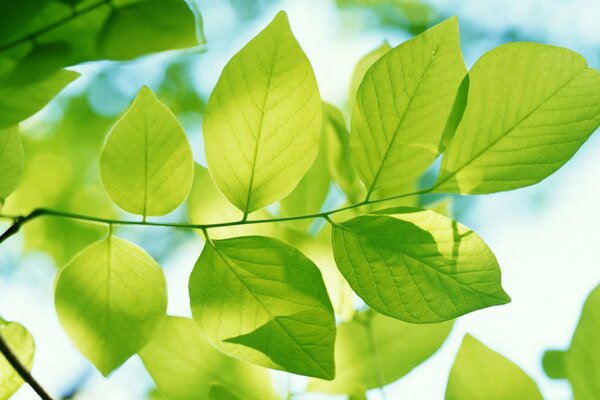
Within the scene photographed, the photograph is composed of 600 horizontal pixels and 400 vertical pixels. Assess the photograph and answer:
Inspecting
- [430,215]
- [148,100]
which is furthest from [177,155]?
[430,215]

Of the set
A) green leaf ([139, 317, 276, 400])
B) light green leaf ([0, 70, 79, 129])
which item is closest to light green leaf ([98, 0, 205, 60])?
light green leaf ([0, 70, 79, 129])

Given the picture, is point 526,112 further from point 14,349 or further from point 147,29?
point 14,349

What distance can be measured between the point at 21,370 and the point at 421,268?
0.81 ft

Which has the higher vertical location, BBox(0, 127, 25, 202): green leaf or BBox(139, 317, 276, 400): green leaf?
BBox(0, 127, 25, 202): green leaf

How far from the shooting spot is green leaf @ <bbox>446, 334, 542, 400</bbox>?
0.48 m

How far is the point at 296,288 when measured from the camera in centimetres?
39

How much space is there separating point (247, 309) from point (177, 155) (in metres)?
0.12

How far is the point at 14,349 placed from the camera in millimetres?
437

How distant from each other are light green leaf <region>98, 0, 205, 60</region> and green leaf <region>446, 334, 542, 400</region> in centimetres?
33

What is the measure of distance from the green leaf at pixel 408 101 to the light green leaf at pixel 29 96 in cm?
19

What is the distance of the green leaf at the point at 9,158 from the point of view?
41 centimetres

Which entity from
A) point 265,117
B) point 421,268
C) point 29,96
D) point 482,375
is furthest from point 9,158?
point 482,375

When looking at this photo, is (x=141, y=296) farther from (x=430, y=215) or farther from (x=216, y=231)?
(x=430, y=215)

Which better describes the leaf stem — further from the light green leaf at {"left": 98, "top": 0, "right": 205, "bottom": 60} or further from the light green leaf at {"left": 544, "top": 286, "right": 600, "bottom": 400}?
the light green leaf at {"left": 544, "top": 286, "right": 600, "bottom": 400}
